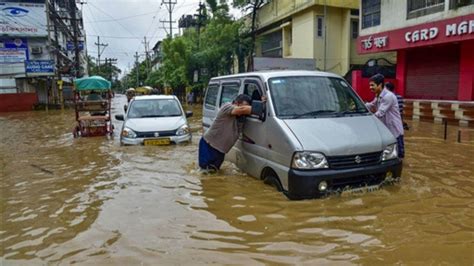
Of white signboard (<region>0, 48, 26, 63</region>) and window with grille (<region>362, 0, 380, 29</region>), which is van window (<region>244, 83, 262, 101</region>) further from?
white signboard (<region>0, 48, 26, 63</region>)

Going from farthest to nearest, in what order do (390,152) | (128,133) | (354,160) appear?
(128,133) < (390,152) < (354,160)

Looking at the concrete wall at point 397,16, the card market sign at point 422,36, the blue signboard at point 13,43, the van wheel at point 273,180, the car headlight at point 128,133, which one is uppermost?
the blue signboard at point 13,43

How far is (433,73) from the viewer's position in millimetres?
17656

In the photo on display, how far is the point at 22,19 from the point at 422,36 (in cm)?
3631

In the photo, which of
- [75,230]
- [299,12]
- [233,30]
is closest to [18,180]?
[75,230]

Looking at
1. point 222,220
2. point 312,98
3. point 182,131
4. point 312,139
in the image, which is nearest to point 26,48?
point 182,131

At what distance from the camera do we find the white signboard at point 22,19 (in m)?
36.8

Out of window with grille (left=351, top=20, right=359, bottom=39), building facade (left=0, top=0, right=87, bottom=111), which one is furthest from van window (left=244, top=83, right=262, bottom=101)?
building facade (left=0, top=0, right=87, bottom=111)

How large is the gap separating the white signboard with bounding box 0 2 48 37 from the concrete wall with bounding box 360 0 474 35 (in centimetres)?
3243

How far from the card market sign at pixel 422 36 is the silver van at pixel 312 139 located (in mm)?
10841

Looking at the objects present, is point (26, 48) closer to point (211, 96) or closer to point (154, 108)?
point (154, 108)

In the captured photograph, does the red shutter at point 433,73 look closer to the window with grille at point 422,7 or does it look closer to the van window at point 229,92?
the window with grille at point 422,7

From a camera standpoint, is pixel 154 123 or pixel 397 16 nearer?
pixel 154 123

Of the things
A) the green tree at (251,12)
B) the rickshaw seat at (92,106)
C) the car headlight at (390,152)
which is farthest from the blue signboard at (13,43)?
the car headlight at (390,152)
